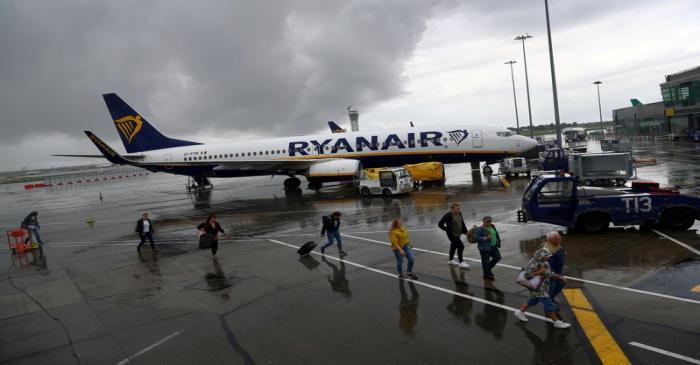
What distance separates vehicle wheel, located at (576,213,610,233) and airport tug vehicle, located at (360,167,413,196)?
42.3 feet

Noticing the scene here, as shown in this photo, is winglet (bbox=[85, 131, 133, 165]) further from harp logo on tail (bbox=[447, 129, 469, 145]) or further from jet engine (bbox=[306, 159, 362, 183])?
harp logo on tail (bbox=[447, 129, 469, 145])

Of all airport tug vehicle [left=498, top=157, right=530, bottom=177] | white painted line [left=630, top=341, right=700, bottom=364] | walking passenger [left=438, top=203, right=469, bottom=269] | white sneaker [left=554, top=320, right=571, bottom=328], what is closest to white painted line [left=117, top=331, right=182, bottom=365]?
walking passenger [left=438, top=203, right=469, bottom=269]

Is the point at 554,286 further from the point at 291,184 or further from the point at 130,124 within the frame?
the point at 130,124

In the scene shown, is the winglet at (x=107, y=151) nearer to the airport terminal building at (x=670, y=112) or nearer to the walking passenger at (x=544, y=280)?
the walking passenger at (x=544, y=280)

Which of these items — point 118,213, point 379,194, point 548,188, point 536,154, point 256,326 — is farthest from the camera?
point 536,154

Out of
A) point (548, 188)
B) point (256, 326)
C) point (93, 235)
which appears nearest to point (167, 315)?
point (256, 326)

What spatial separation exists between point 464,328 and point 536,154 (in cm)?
2739

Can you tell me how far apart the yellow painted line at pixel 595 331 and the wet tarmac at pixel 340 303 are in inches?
2.2

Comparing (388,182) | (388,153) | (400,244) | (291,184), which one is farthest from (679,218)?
(291,184)

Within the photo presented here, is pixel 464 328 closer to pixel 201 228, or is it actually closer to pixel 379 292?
pixel 379 292

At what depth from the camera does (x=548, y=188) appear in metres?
13.6

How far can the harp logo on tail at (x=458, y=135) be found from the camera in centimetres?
3203

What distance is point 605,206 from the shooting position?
13242 millimetres

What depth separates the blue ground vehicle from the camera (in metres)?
12.9
